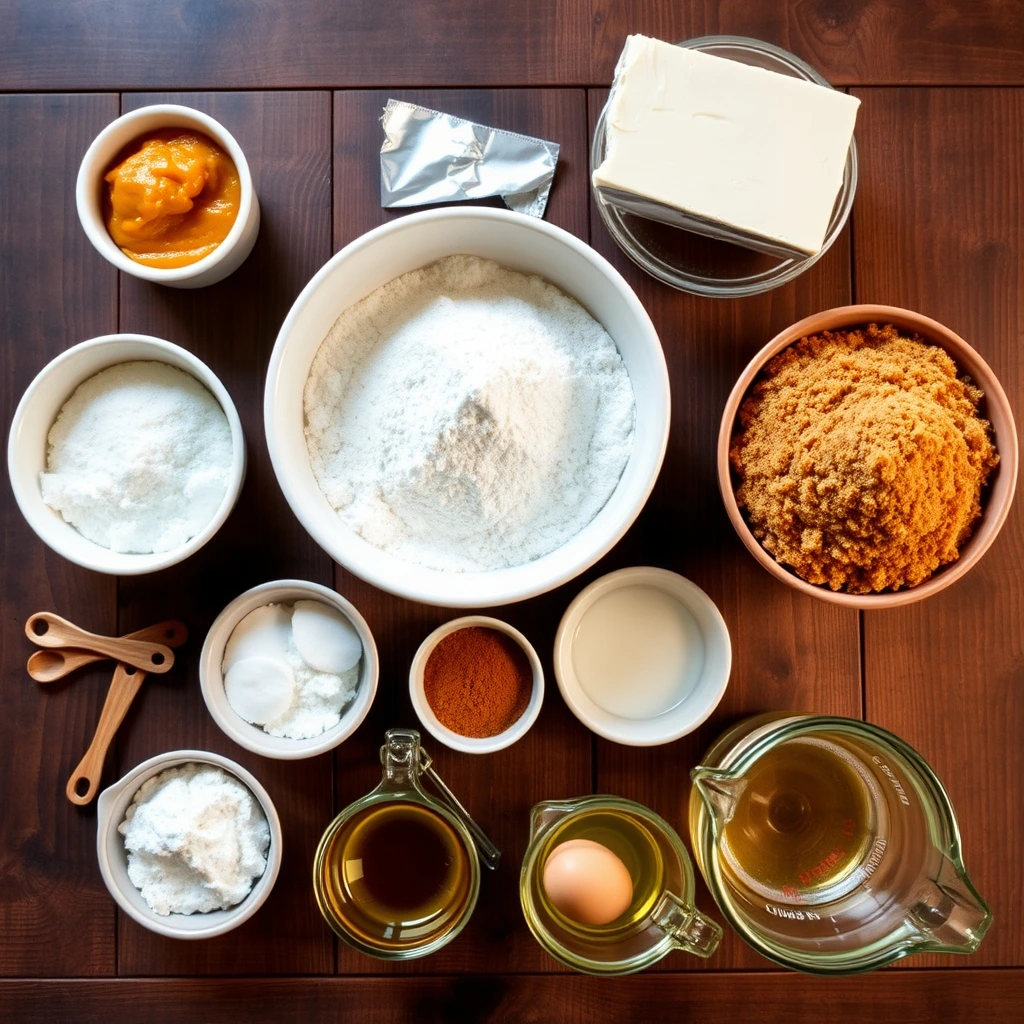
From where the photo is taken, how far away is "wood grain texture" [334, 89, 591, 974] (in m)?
0.90

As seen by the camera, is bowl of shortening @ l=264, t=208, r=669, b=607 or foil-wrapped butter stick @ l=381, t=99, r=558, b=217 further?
foil-wrapped butter stick @ l=381, t=99, r=558, b=217

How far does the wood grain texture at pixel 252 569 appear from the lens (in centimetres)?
90

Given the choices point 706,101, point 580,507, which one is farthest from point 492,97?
point 580,507

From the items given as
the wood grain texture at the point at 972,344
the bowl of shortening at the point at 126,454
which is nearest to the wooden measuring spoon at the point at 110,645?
the bowl of shortening at the point at 126,454

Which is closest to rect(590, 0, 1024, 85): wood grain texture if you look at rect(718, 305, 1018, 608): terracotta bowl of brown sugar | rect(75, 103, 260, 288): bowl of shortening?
rect(718, 305, 1018, 608): terracotta bowl of brown sugar

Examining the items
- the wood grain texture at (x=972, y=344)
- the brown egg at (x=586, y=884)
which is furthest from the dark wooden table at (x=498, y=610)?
the brown egg at (x=586, y=884)

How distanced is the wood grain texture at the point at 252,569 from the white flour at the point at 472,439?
14 centimetres

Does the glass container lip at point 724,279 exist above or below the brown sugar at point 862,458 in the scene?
above

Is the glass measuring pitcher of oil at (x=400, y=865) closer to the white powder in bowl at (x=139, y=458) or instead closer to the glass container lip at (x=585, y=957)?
the glass container lip at (x=585, y=957)

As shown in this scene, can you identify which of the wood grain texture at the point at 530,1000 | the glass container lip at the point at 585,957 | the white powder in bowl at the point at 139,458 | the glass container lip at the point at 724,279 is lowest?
the wood grain texture at the point at 530,1000

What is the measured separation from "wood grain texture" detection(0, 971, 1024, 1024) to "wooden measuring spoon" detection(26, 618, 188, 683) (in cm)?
34

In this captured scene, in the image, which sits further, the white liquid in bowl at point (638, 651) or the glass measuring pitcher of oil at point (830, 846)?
the white liquid in bowl at point (638, 651)

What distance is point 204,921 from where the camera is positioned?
847 mm

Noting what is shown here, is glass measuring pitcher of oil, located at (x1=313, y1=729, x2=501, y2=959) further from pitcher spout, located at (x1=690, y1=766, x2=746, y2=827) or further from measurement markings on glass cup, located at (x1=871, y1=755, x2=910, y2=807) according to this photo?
measurement markings on glass cup, located at (x1=871, y1=755, x2=910, y2=807)
